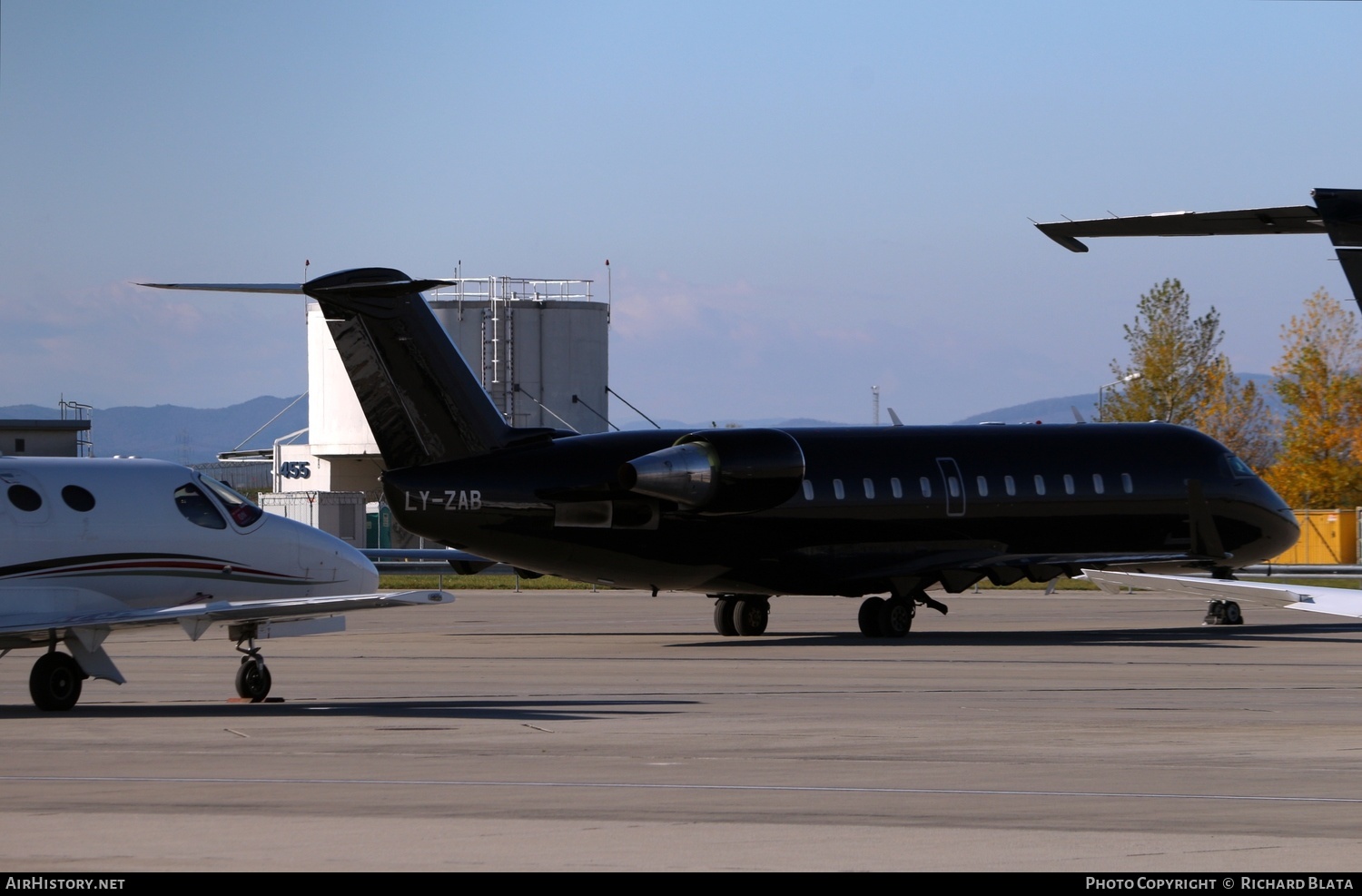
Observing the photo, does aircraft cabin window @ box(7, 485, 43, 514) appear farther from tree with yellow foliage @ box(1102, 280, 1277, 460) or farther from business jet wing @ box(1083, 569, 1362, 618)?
tree with yellow foliage @ box(1102, 280, 1277, 460)

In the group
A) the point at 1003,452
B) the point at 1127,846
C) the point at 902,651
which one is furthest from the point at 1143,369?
the point at 1127,846

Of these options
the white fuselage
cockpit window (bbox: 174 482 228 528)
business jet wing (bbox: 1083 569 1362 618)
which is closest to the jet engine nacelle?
business jet wing (bbox: 1083 569 1362 618)

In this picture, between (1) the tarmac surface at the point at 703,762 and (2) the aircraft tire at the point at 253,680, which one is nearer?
(1) the tarmac surface at the point at 703,762

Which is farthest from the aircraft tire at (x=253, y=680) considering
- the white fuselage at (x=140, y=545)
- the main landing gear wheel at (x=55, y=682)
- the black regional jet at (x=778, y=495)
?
the black regional jet at (x=778, y=495)

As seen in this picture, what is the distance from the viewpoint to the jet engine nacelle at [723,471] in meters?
26.8

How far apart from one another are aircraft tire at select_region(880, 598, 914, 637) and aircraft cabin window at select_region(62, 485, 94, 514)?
Answer: 14018 millimetres

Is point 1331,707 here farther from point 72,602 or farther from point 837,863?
point 72,602

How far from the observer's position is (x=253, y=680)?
19.1 meters

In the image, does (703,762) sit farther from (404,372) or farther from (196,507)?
(404,372)

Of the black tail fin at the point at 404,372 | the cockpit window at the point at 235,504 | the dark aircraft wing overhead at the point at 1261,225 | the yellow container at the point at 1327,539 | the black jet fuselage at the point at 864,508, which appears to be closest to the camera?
the dark aircraft wing overhead at the point at 1261,225

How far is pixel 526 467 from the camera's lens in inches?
1057

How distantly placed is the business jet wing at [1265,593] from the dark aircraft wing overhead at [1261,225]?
4.59 m

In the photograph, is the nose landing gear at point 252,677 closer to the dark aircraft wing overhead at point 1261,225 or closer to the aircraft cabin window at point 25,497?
the aircraft cabin window at point 25,497

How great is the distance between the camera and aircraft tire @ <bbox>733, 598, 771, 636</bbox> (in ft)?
100
